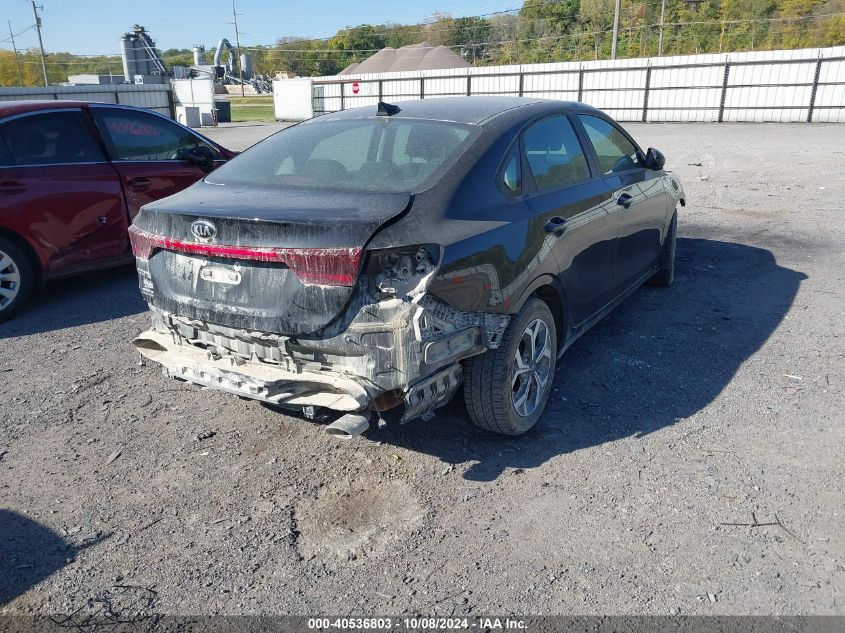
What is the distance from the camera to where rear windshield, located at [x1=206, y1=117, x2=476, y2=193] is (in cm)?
350

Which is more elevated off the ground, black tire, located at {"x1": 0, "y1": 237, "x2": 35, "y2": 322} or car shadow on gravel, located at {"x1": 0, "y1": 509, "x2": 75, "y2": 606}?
black tire, located at {"x1": 0, "y1": 237, "x2": 35, "y2": 322}

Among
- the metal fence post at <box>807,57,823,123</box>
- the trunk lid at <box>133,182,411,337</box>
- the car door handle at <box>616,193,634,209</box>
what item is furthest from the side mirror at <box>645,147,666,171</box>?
the metal fence post at <box>807,57,823,123</box>

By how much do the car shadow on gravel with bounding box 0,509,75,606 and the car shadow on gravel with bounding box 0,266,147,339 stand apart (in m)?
2.86

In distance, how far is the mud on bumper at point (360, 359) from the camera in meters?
2.91

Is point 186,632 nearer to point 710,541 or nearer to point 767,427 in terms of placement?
point 710,541

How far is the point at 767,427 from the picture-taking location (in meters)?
3.80

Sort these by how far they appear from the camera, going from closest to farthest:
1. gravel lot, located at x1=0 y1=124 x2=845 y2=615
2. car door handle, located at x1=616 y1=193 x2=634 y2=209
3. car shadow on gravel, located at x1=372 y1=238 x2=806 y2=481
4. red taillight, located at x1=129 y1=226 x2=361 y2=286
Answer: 1. gravel lot, located at x1=0 y1=124 x2=845 y2=615
2. red taillight, located at x1=129 y1=226 x2=361 y2=286
3. car shadow on gravel, located at x1=372 y1=238 x2=806 y2=481
4. car door handle, located at x1=616 y1=193 x2=634 y2=209

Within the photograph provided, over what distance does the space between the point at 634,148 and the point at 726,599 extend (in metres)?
3.70

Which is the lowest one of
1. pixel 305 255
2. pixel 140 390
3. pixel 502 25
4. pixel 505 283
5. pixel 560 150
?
pixel 140 390

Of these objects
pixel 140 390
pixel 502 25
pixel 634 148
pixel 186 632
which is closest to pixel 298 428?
pixel 140 390

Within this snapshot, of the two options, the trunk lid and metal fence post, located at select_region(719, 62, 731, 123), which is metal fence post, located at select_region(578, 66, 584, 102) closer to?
metal fence post, located at select_region(719, 62, 731, 123)

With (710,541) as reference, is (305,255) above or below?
above

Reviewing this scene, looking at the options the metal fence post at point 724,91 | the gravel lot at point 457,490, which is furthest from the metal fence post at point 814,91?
the gravel lot at point 457,490

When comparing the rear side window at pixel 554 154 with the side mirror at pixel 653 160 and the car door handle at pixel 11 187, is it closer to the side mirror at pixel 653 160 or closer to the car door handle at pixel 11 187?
the side mirror at pixel 653 160
